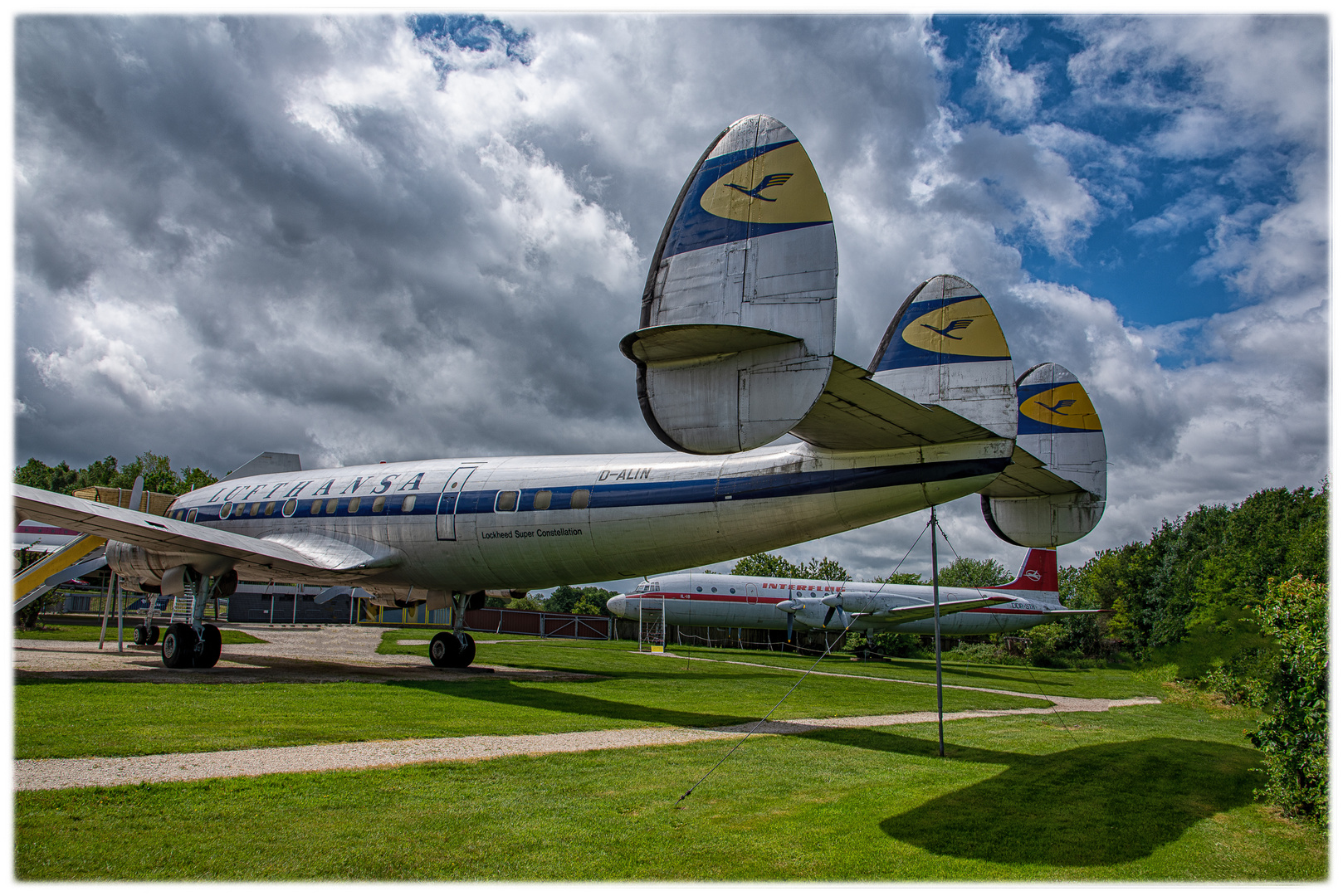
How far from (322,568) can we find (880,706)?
14.0 metres

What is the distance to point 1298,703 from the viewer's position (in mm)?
7988

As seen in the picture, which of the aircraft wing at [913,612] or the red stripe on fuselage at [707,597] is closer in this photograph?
the aircraft wing at [913,612]

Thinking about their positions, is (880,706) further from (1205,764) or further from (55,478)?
(55,478)

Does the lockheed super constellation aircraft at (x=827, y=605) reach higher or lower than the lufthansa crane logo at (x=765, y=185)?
lower

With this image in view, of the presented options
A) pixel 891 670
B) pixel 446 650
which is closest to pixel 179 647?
pixel 446 650

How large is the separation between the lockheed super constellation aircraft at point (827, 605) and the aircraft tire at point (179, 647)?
24.6 meters

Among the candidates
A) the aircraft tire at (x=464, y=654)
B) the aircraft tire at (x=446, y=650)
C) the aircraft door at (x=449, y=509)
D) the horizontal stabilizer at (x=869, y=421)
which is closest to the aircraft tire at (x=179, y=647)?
the aircraft tire at (x=446, y=650)

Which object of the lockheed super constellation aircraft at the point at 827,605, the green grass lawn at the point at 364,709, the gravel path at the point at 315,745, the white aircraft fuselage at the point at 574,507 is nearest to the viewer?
the gravel path at the point at 315,745

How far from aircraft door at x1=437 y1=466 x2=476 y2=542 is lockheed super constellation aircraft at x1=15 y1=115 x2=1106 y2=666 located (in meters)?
0.05

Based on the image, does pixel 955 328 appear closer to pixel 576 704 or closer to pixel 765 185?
pixel 765 185

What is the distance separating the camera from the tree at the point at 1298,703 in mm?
7588

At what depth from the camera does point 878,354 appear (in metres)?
11.7

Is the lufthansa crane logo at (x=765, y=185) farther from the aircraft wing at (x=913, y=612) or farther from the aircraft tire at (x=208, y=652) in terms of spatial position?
the aircraft wing at (x=913, y=612)

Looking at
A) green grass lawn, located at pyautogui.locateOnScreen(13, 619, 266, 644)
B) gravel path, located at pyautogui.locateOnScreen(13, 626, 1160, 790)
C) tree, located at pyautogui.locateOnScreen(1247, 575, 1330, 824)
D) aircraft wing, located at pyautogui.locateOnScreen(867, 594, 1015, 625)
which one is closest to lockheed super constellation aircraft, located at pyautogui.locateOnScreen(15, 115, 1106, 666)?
gravel path, located at pyautogui.locateOnScreen(13, 626, 1160, 790)
